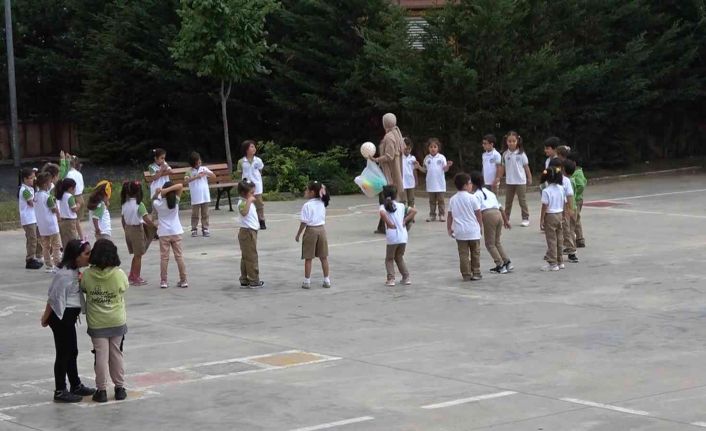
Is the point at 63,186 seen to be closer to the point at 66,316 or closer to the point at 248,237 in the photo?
the point at 248,237

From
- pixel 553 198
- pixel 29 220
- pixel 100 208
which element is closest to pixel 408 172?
pixel 553 198

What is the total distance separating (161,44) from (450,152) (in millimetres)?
10132

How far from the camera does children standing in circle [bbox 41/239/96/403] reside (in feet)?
36.4

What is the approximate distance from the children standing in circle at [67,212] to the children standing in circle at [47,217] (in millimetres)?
96

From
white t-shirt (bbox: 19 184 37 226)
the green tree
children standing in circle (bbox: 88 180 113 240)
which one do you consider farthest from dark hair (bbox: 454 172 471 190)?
the green tree

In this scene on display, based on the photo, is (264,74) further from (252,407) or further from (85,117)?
(252,407)

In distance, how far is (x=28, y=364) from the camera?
12.8 meters

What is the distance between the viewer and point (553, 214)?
59.3ft

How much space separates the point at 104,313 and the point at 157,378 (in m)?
1.21

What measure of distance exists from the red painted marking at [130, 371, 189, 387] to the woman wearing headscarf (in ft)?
33.5

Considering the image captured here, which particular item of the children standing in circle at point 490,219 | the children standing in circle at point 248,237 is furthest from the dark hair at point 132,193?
the children standing in circle at point 490,219

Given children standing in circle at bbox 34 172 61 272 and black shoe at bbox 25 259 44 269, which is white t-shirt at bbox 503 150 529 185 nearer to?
children standing in circle at bbox 34 172 61 272

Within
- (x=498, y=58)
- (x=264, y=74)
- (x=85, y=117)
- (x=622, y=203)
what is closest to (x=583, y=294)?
(x=622, y=203)

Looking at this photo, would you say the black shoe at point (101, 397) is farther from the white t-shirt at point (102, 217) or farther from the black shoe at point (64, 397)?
the white t-shirt at point (102, 217)
